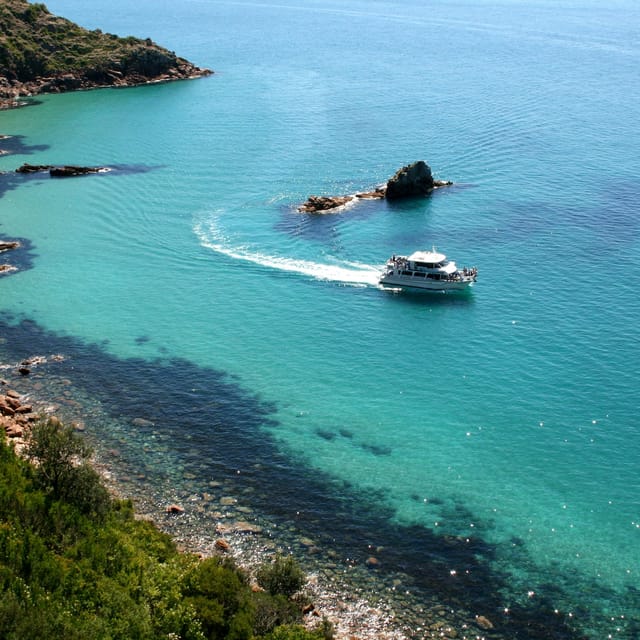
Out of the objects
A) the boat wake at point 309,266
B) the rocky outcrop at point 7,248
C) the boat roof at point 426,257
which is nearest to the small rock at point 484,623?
the boat roof at point 426,257

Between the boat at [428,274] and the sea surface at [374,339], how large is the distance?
1.82m

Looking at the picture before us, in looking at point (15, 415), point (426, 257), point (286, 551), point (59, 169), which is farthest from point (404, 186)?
point (286, 551)

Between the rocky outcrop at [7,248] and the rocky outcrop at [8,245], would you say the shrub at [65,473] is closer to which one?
the rocky outcrop at [7,248]

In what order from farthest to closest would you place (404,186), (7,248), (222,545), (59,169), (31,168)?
(31,168) → (59,169) → (404,186) → (7,248) → (222,545)

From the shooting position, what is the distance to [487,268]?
101m

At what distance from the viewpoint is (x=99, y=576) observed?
144 feet

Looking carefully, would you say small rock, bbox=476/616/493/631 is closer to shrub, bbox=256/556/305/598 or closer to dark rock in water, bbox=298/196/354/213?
shrub, bbox=256/556/305/598

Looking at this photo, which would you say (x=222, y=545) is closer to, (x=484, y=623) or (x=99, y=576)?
(x=99, y=576)

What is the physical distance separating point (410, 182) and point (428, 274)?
110 feet

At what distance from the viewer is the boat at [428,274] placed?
95312 mm

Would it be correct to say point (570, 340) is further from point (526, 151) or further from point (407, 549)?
point (526, 151)

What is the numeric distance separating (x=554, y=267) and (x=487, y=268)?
28.9 feet

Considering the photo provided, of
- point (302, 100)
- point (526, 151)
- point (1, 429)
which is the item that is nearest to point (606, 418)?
point (1, 429)

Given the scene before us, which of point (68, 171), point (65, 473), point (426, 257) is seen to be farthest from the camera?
point (68, 171)
